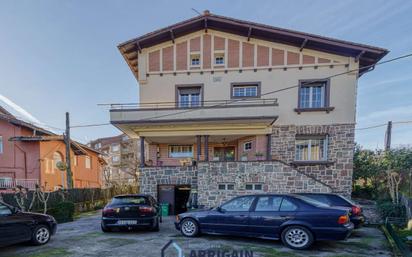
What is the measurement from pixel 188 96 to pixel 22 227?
955 centimetres

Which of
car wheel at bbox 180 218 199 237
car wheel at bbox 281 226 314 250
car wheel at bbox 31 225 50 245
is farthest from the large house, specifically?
car wheel at bbox 31 225 50 245

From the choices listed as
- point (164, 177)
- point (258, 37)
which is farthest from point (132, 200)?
point (258, 37)

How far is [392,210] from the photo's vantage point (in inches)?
350

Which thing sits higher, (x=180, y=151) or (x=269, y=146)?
(x=269, y=146)

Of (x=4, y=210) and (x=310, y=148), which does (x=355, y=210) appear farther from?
(x=4, y=210)

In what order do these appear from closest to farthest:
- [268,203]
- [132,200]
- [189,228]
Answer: [268,203] → [189,228] → [132,200]

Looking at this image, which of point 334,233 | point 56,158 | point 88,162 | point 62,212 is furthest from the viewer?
point 88,162

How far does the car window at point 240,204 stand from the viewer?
6398 millimetres

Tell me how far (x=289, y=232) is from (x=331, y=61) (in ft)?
34.1

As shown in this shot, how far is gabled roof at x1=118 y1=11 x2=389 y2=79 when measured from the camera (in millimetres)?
11930

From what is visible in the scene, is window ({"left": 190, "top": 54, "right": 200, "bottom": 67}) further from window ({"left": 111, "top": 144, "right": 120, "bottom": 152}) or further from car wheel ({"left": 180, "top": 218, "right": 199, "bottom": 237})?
window ({"left": 111, "top": 144, "right": 120, "bottom": 152})

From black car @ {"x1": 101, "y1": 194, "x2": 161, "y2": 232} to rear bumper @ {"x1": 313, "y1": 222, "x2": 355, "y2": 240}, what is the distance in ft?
16.2

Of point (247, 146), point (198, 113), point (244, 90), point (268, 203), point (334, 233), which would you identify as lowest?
point (334, 233)

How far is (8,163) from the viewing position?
1700 centimetres
